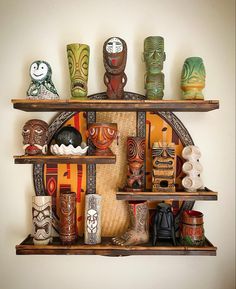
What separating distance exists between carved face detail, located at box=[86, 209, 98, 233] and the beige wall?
242 mm

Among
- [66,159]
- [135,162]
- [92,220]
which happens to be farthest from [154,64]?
[92,220]

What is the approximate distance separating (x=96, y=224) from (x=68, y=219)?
136 mm

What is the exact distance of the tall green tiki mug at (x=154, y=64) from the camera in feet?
4.29

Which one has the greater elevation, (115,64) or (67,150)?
(115,64)

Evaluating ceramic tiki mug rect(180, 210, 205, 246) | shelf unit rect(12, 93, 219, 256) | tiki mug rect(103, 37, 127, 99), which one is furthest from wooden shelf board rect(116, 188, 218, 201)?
tiki mug rect(103, 37, 127, 99)

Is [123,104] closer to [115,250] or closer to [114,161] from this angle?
[114,161]

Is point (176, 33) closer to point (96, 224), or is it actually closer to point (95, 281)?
point (96, 224)

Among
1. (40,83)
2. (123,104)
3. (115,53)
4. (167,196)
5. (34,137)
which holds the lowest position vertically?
(167,196)

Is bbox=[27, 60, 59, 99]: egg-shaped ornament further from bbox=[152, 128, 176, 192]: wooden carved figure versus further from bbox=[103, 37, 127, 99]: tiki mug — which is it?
bbox=[152, 128, 176, 192]: wooden carved figure

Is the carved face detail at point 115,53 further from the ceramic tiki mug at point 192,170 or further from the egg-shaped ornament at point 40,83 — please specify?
the ceramic tiki mug at point 192,170

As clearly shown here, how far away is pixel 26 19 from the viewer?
4.99ft

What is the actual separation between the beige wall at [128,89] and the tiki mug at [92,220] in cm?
21

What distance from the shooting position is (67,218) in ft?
4.52

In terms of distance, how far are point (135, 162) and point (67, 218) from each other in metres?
0.42
